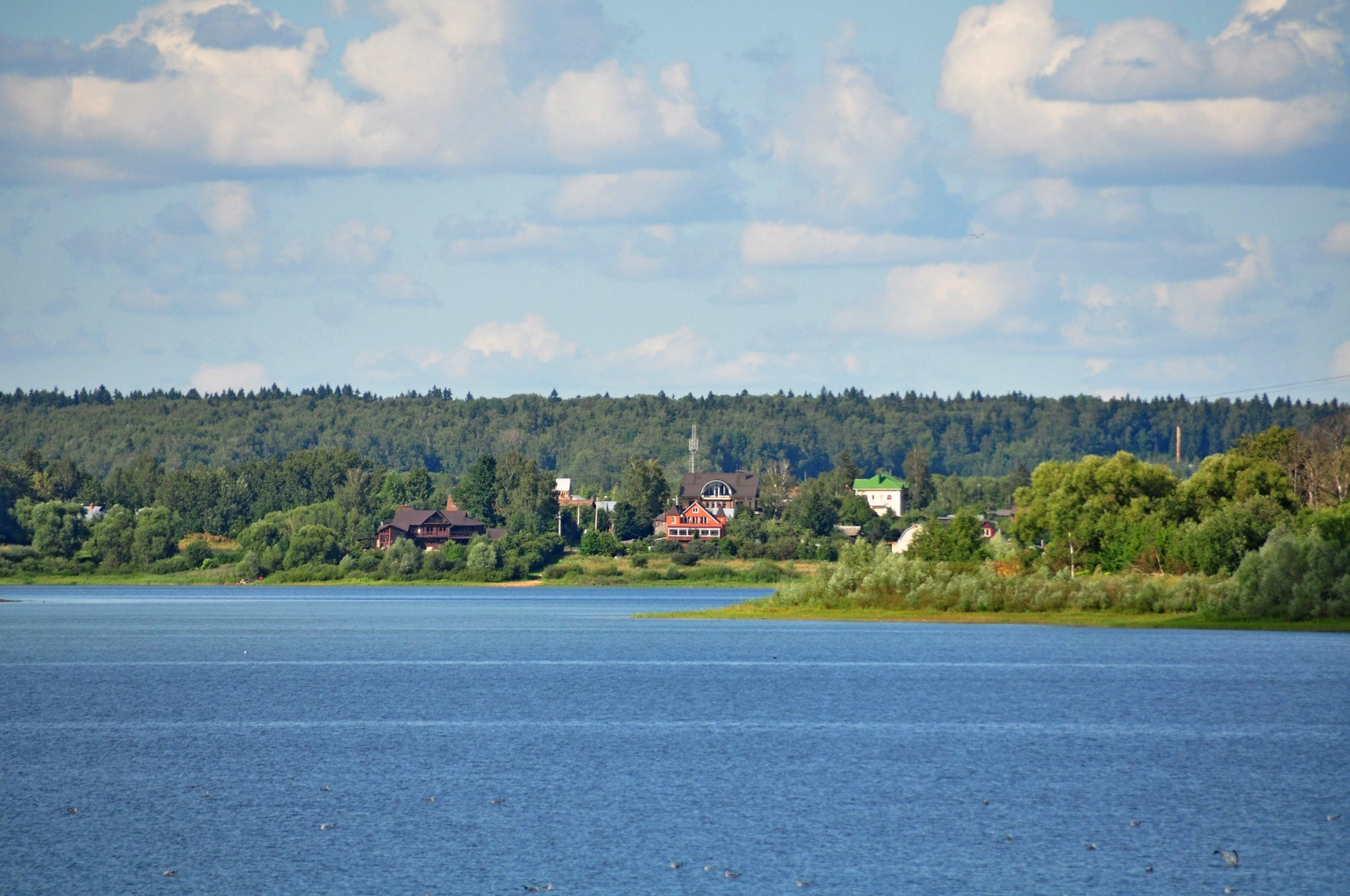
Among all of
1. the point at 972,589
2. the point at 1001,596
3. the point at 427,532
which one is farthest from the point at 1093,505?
the point at 427,532

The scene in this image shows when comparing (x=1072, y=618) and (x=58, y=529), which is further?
(x=58, y=529)

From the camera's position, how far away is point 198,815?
35.5 meters

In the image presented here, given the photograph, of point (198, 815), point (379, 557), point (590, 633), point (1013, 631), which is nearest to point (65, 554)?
point (379, 557)

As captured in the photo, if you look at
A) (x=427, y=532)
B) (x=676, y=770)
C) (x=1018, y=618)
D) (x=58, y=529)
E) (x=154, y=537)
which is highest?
(x=427, y=532)

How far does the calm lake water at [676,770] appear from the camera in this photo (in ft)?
100

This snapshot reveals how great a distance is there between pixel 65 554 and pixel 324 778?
162 meters

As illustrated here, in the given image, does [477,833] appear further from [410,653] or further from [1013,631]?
[1013,631]

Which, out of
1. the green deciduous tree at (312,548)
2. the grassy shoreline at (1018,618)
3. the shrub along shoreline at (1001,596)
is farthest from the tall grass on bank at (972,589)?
the green deciduous tree at (312,548)

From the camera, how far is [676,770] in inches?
1687

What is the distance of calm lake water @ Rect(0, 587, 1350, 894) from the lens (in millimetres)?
30625

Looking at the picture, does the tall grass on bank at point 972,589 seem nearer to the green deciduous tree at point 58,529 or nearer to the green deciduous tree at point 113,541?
the green deciduous tree at point 113,541

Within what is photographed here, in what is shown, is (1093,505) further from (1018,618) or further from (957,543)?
(1018,618)

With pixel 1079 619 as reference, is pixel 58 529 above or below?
above

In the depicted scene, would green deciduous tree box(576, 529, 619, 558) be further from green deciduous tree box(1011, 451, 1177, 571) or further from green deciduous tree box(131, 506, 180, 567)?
green deciduous tree box(1011, 451, 1177, 571)
